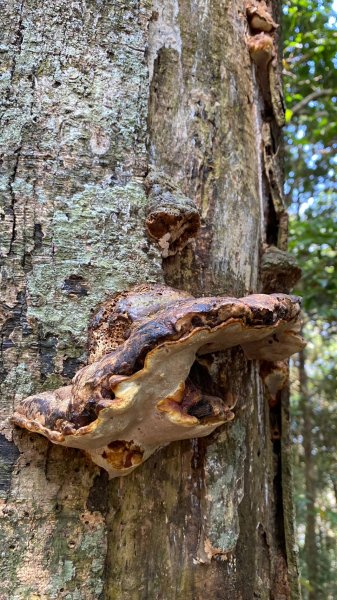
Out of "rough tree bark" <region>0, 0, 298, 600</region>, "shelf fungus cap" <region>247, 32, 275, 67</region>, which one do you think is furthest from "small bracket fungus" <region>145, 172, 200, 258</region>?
"shelf fungus cap" <region>247, 32, 275, 67</region>

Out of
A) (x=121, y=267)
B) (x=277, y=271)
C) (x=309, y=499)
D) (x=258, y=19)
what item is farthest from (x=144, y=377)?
(x=309, y=499)

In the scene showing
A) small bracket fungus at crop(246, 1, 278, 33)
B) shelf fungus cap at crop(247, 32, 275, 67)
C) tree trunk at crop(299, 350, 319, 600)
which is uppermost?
small bracket fungus at crop(246, 1, 278, 33)

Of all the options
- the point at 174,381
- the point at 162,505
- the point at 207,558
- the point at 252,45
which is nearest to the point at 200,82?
the point at 252,45

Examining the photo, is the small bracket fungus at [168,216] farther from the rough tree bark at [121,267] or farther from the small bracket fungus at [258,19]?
the small bracket fungus at [258,19]

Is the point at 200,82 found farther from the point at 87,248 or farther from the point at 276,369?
the point at 276,369

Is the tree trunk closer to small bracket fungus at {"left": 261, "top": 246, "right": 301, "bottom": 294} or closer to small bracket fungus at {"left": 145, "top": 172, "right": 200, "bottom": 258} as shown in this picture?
small bracket fungus at {"left": 261, "top": 246, "right": 301, "bottom": 294}

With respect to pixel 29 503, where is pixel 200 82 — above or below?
above

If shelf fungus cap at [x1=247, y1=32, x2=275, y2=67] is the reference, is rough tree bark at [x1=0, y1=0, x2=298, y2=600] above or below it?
below
